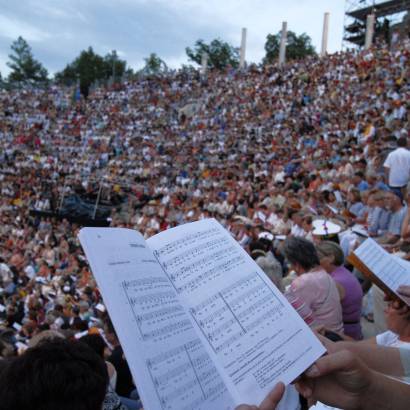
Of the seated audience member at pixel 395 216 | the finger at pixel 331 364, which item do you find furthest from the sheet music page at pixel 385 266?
the seated audience member at pixel 395 216

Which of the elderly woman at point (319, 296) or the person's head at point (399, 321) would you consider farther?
the elderly woman at point (319, 296)

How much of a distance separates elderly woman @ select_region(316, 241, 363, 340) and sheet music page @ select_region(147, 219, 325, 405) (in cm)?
262

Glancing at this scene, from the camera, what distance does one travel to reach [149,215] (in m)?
14.9

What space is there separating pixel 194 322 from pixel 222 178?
52.1 ft

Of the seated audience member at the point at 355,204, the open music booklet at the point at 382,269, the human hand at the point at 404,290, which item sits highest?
the open music booklet at the point at 382,269

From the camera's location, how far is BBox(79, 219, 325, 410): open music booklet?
1.02 metres

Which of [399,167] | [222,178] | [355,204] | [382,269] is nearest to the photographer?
[382,269]

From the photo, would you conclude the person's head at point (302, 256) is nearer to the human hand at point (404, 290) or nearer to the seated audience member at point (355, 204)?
the human hand at point (404, 290)

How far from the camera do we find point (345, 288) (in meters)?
3.74

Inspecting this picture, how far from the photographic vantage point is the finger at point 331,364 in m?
1.19

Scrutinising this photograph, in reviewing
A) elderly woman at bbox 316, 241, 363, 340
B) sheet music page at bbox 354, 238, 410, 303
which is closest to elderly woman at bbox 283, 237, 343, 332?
elderly woman at bbox 316, 241, 363, 340

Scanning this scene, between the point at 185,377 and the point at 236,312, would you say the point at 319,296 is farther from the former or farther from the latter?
the point at 185,377

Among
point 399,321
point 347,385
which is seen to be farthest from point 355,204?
point 347,385

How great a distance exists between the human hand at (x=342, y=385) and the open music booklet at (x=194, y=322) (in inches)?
3.3
